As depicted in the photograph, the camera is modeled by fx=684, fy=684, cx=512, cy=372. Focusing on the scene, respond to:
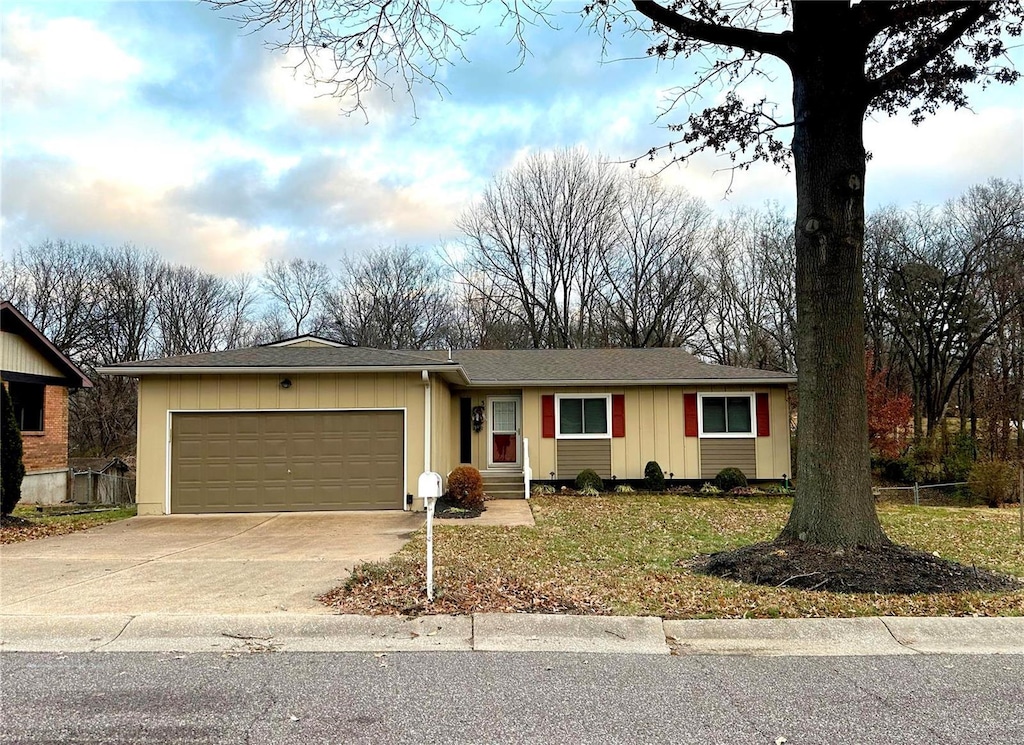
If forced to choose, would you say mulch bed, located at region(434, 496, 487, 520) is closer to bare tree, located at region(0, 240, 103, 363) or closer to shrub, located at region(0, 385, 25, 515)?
shrub, located at region(0, 385, 25, 515)

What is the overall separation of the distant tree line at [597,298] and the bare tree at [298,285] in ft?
0.31

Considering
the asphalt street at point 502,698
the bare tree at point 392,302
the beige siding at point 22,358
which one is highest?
the bare tree at point 392,302

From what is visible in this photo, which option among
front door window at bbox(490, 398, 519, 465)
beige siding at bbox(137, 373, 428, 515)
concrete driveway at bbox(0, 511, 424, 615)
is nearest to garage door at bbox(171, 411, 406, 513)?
beige siding at bbox(137, 373, 428, 515)

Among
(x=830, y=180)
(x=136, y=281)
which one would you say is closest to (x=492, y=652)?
(x=830, y=180)

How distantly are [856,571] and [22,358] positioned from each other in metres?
18.8

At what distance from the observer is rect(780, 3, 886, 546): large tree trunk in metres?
7.00

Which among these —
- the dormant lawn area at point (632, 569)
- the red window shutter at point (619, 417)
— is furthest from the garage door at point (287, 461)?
the red window shutter at point (619, 417)

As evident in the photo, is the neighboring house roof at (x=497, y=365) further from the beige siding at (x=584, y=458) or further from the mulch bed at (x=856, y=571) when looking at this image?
the mulch bed at (x=856, y=571)

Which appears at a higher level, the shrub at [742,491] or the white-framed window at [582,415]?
the white-framed window at [582,415]

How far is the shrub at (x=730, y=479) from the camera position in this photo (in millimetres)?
15820

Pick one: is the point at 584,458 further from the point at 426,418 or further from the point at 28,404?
the point at 28,404

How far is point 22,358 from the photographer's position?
16969mm

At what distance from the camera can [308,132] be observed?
9.23m

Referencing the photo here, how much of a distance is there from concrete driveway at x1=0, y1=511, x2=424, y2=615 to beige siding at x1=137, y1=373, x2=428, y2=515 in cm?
120
